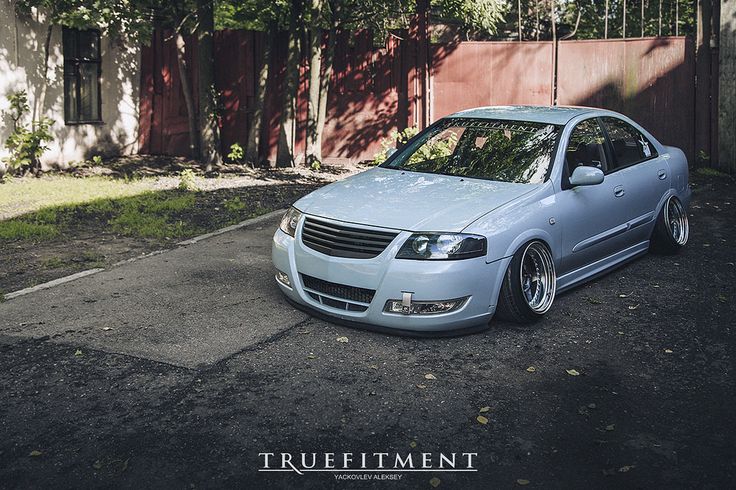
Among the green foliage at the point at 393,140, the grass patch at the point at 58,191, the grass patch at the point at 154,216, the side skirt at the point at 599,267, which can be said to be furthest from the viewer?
the green foliage at the point at 393,140

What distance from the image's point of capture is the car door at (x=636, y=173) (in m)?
7.87

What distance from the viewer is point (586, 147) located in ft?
24.8

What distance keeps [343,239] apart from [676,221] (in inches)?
160

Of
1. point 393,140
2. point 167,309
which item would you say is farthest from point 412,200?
point 393,140

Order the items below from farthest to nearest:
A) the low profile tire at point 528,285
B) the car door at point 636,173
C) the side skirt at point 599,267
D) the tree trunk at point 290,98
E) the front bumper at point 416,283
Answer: the tree trunk at point 290,98, the car door at point 636,173, the side skirt at point 599,267, the low profile tire at point 528,285, the front bumper at point 416,283

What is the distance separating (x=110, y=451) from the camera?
4.45 m

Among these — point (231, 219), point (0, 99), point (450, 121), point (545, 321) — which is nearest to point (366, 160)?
point (231, 219)

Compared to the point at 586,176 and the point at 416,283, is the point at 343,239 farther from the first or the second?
the point at 586,176

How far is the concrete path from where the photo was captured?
611 cm

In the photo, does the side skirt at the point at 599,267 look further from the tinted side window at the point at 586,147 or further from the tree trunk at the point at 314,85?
the tree trunk at the point at 314,85

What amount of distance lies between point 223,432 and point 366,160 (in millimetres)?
10939

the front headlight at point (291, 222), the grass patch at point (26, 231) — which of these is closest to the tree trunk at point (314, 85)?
the grass patch at point (26, 231)

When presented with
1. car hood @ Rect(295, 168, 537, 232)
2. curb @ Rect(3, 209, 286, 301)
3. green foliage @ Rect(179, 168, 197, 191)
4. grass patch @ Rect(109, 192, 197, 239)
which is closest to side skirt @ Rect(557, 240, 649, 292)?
car hood @ Rect(295, 168, 537, 232)

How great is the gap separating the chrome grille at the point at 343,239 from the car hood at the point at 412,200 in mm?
70
